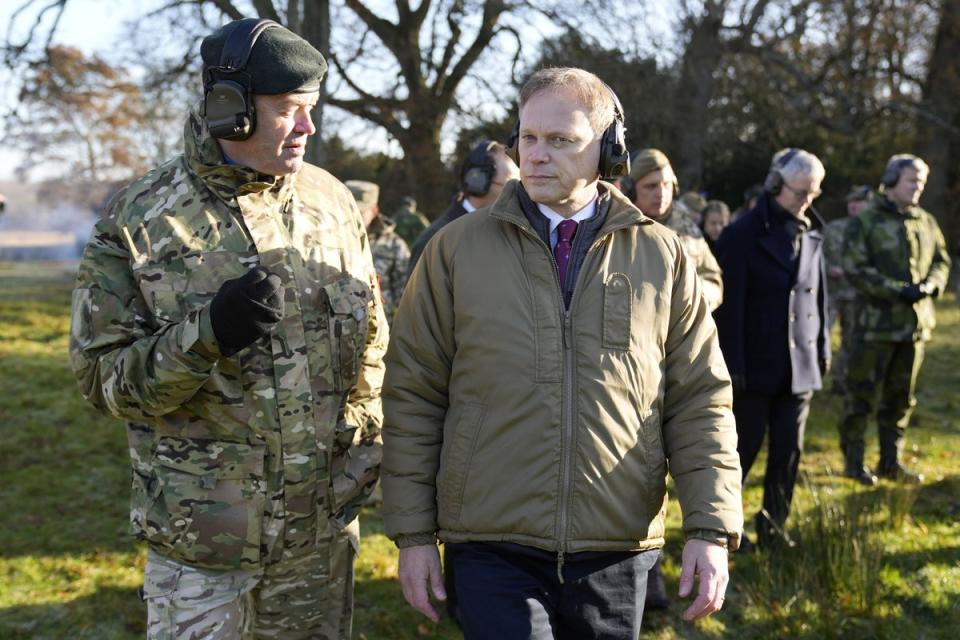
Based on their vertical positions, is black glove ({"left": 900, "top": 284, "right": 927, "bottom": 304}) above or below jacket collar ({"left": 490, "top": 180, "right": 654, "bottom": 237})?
below

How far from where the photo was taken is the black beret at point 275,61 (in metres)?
2.65

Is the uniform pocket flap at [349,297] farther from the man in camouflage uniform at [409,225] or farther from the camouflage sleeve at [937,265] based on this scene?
the man in camouflage uniform at [409,225]

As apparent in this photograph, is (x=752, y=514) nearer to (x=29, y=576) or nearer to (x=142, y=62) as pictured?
(x=29, y=576)

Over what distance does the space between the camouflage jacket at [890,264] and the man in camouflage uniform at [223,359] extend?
5627 millimetres

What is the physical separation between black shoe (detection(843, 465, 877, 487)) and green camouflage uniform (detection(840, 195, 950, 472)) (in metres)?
0.07

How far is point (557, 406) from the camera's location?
263cm

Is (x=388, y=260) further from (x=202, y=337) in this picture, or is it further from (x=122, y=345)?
(x=202, y=337)

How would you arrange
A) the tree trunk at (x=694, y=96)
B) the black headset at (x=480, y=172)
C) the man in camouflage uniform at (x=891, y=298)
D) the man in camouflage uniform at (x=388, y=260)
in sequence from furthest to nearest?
the tree trunk at (x=694, y=96) → the man in camouflage uniform at (x=388, y=260) → the man in camouflage uniform at (x=891, y=298) → the black headset at (x=480, y=172)

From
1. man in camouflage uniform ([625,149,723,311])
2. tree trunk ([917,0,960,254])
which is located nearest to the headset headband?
man in camouflage uniform ([625,149,723,311])

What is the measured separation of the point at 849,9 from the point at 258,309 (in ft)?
76.5

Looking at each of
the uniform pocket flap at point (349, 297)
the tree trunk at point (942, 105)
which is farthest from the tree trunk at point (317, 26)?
the tree trunk at point (942, 105)

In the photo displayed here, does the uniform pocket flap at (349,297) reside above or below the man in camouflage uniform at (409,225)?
below

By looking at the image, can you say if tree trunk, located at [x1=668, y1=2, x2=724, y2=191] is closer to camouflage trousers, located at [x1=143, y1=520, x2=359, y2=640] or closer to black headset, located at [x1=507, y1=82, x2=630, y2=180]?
black headset, located at [x1=507, y1=82, x2=630, y2=180]

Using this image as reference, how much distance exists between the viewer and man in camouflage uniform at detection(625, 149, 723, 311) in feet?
16.8
